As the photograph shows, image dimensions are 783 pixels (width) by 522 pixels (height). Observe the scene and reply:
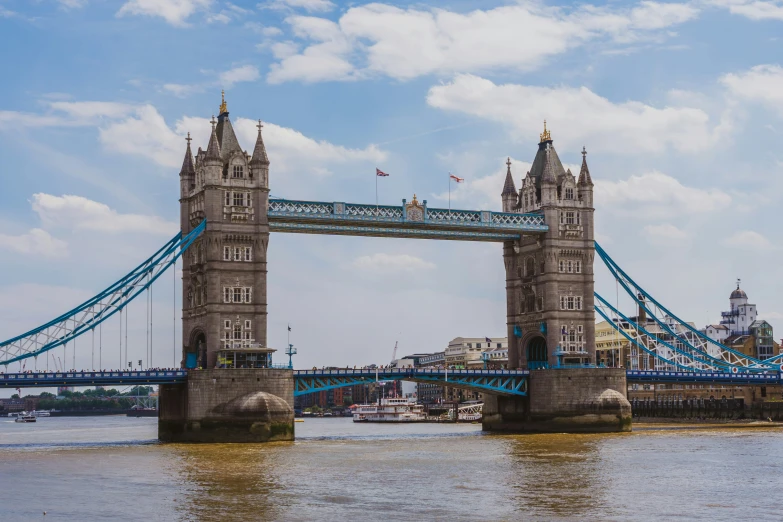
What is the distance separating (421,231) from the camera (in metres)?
110

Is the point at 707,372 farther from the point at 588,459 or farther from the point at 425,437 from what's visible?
the point at 588,459

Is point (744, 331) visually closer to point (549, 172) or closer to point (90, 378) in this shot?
point (549, 172)

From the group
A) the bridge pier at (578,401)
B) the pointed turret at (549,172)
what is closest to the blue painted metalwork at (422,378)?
the bridge pier at (578,401)

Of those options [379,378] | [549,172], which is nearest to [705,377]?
[549,172]

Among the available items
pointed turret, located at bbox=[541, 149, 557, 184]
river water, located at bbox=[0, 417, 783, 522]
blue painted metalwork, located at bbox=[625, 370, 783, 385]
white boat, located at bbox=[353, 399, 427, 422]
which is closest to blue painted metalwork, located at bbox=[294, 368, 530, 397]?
river water, located at bbox=[0, 417, 783, 522]

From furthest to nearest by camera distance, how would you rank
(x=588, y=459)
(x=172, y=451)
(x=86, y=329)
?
(x=86, y=329), (x=172, y=451), (x=588, y=459)

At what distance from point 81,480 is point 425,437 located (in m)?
49.9

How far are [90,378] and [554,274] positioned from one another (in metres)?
45.2

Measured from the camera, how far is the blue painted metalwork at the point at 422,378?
10381cm

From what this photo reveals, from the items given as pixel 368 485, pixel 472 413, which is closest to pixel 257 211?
pixel 368 485

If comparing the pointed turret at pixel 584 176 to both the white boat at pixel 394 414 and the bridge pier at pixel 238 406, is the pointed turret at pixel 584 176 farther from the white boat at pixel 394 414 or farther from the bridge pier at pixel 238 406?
the white boat at pixel 394 414

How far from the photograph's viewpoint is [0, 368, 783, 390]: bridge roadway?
93.4 metres

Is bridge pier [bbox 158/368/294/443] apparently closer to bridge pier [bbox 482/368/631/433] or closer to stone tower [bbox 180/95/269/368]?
stone tower [bbox 180/95/269/368]

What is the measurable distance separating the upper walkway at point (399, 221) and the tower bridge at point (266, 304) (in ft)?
0.37
